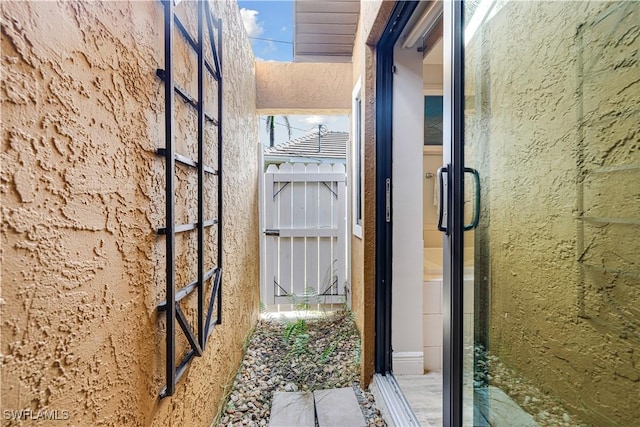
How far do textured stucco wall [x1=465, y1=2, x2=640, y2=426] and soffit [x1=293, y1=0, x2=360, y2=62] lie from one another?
7.27 ft

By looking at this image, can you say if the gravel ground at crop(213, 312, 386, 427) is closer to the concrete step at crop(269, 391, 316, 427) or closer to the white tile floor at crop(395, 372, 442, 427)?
the concrete step at crop(269, 391, 316, 427)

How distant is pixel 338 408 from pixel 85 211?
175cm

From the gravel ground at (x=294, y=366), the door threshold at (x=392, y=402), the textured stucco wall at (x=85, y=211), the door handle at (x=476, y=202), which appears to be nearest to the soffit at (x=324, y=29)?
the textured stucco wall at (x=85, y=211)

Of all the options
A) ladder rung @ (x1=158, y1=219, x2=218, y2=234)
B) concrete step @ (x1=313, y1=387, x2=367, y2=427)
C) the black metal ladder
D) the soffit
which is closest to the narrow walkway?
concrete step @ (x1=313, y1=387, x2=367, y2=427)

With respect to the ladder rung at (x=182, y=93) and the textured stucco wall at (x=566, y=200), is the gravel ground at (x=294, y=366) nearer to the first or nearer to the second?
the textured stucco wall at (x=566, y=200)

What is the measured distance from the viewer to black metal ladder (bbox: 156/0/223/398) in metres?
1.04

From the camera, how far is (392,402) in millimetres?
1734

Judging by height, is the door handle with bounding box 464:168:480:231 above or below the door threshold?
above

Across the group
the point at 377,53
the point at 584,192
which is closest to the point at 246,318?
the point at 377,53

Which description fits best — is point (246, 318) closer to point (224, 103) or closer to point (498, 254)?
point (224, 103)

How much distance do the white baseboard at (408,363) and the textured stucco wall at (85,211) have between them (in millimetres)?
1319

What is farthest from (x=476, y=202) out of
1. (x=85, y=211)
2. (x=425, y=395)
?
(x=425, y=395)

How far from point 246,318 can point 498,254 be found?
91.2 inches

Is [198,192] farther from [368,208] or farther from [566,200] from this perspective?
[566,200]
